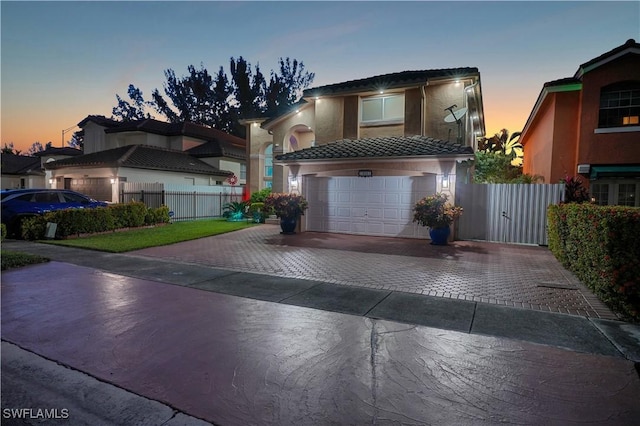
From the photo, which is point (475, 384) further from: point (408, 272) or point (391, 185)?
point (391, 185)

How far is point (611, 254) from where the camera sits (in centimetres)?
541

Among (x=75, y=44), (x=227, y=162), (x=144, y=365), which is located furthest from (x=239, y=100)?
(x=144, y=365)

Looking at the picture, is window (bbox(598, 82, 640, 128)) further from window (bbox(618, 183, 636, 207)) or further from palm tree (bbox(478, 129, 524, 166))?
palm tree (bbox(478, 129, 524, 166))

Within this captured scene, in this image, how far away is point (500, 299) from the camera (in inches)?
238

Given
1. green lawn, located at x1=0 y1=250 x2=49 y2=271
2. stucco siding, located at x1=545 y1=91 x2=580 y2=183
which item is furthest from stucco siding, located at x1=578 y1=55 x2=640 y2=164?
green lawn, located at x1=0 y1=250 x2=49 y2=271

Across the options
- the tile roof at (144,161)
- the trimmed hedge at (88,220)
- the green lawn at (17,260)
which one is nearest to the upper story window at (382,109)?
the trimmed hedge at (88,220)

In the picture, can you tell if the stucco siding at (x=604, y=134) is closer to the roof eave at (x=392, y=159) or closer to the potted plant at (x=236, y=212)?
the roof eave at (x=392, y=159)

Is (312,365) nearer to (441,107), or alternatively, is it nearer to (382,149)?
(382,149)

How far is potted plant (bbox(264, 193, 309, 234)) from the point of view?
14273 mm

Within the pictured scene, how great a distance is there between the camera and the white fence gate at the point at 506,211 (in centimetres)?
1200

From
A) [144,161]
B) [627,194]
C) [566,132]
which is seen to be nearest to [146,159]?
[144,161]

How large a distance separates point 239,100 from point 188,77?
25.7 feet

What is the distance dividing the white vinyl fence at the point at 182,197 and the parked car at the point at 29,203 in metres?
3.50

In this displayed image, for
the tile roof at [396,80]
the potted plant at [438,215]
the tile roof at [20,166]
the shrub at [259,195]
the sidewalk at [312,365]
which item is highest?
the tile roof at [396,80]
